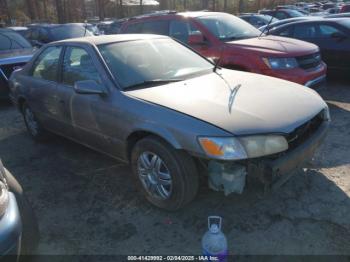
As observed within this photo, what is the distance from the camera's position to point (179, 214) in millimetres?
3393

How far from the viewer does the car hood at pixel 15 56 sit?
761 cm

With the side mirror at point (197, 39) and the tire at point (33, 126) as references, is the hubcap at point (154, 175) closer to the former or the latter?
the tire at point (33, 126)

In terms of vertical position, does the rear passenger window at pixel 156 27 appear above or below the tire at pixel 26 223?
above

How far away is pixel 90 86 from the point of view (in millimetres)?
3623

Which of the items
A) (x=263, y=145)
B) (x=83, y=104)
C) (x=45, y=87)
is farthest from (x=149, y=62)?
(x=263, y=145)

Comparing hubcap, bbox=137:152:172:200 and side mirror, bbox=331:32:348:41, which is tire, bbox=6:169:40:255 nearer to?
hubcap, bbox=137:152:172:200

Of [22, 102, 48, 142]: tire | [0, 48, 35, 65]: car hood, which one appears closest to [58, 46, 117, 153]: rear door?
[22, 102, 48, 142]: tire

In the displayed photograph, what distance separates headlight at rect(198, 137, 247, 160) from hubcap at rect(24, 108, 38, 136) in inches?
138

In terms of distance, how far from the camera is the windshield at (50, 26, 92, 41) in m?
10.7

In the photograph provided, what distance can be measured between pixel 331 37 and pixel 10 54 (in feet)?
23.2

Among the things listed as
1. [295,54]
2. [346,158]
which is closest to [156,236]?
[346,158]

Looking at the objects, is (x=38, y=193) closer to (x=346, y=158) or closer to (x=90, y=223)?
(x=90, y=223)

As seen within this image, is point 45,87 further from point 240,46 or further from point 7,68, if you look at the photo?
point 7,68

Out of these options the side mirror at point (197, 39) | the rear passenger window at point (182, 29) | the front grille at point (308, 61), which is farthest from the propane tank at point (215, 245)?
the rear passenger window at point (182, 29)
